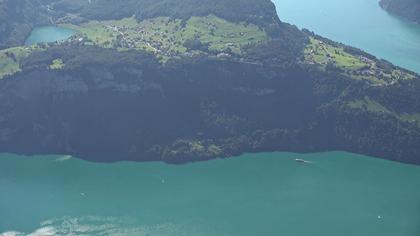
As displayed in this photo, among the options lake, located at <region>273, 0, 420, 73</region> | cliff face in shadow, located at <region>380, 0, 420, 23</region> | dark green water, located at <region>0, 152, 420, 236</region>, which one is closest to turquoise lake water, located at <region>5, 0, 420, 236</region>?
dark green water, located at <region>0, 152, 420, 236</region>

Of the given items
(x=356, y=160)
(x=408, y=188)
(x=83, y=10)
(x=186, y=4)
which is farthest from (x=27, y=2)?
(x=408, y=188)

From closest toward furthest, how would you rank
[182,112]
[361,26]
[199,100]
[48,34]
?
[182,112]
[199,100]
[48,34]
[361,26]

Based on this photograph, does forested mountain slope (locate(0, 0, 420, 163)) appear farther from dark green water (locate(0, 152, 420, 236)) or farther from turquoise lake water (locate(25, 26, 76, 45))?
turquoise lake water (locate(25, 26, 76, 45))

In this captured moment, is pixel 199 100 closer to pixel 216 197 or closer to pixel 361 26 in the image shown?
pixel 216 197

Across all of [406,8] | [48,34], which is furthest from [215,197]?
[406,8]

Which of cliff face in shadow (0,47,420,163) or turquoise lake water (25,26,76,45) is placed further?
turquoise lake water (25,26,76,45)

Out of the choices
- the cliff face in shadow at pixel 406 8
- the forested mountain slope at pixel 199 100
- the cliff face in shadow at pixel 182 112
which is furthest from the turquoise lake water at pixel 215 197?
the cliff face in shadow at pixel 406 8
